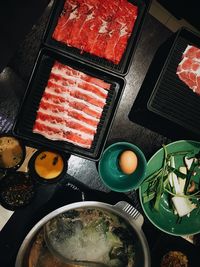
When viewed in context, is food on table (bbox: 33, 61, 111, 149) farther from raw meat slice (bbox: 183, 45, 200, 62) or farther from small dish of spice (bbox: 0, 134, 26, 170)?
raw meat slice (bbox: 183, 45, 200, 62)

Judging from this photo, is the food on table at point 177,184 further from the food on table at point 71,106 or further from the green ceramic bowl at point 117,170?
the food on table at point 71,106

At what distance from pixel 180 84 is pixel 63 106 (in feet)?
3.93

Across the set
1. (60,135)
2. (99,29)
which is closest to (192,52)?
(99,29)

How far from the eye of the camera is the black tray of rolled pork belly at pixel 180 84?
3029 millimetres

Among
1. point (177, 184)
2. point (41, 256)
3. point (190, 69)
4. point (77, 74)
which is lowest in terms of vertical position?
point (41, 256)

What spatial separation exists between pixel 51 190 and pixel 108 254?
84 cm

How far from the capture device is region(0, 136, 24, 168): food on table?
2977mm

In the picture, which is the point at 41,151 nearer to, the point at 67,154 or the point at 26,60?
the point at 67,154

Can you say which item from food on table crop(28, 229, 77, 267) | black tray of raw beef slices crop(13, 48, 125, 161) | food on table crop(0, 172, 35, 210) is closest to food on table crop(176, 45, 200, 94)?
black tray of raw beef slices crop(13, 48, 125, 161)

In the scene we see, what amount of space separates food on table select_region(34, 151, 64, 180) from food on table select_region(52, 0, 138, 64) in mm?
1094

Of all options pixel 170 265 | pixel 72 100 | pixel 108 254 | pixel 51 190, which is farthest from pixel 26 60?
pixel 170 265

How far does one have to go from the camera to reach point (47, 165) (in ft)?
9.96

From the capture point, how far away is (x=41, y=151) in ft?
9.96

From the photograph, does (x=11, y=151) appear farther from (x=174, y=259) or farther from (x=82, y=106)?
(x=174, y=259)
